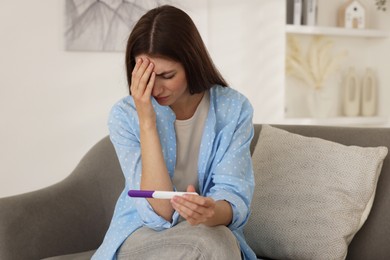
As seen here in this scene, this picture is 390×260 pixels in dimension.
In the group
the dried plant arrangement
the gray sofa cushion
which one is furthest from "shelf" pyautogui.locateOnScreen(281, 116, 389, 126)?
the gray sofa cushion

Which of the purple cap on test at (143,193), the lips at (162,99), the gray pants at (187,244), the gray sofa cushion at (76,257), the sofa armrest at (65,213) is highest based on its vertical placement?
the lips at (162,99)

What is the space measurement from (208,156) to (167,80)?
248 millimetres

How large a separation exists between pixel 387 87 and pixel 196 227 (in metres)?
3.31

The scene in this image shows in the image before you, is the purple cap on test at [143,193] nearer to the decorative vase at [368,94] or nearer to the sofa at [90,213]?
the sofa at [90,213]

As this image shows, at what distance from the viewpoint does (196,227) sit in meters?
1.50

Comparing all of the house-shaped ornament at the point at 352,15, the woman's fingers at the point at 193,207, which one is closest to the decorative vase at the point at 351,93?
the house-shaped ornament at the point at 352,15

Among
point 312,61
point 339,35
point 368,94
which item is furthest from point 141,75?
point 368,94

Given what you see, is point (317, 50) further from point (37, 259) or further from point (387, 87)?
point (37, 259)

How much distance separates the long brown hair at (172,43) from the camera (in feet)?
5.41

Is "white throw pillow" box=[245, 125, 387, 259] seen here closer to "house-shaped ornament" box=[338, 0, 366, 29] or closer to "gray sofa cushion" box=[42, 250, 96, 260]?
"gray sofa cushion" box=[42, 250, 96, 260]

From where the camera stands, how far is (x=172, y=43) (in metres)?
1.65

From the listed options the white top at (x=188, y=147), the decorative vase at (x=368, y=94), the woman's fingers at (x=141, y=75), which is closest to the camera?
the woman's fingers at (x=141, y=75)

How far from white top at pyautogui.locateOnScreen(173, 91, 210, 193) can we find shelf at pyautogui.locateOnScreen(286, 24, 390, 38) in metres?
2.25

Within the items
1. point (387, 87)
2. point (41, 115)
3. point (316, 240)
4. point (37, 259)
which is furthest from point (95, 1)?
point (387, 87)
